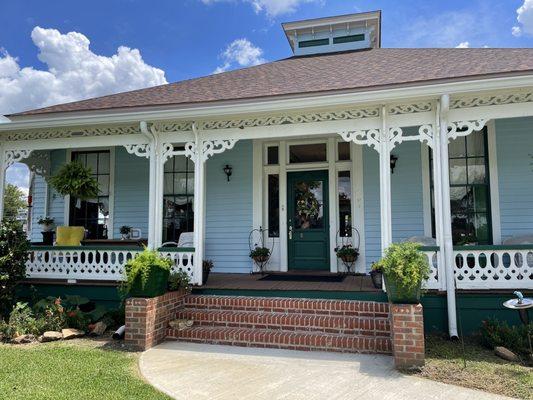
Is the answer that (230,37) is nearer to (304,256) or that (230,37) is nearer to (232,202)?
(232,202)

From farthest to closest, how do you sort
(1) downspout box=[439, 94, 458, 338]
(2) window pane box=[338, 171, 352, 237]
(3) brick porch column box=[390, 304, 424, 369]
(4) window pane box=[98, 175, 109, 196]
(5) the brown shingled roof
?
(4) window pane box=[98, 175, 109, 196]
(2) window pane box=[338, 171, 352, 237]
(5) the brown shingled roof
(1) downspout box=[439, 94, 458, 338]
(3) brick porch column box=[390, 304, 424, 369]

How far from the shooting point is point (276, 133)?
5.95m

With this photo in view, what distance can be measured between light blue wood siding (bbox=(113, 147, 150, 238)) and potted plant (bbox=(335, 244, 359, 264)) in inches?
161

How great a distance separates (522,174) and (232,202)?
5280mm

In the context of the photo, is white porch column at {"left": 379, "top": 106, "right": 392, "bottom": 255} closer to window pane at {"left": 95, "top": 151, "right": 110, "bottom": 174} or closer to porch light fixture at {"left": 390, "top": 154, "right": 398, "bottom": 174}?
porch light fixture at {"left": 390, "top": 154, "right": 398, "bottom": 174}

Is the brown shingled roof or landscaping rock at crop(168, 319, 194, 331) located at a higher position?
the brown shingled roof

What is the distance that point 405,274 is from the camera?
4242 millimetres

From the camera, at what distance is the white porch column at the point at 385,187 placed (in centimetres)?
532

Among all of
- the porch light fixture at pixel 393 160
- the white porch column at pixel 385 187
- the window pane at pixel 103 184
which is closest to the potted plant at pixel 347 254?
the porch light fixture at pixel 393 160

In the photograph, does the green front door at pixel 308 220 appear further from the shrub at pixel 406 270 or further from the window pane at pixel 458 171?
the shrub at pixel 406 270

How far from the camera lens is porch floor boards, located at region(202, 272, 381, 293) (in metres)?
5.61

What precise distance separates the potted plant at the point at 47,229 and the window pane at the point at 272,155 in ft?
16.1

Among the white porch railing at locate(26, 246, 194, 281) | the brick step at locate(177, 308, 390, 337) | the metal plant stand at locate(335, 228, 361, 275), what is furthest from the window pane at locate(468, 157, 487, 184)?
the white porch railing at locate(26, 246, 194, 281)

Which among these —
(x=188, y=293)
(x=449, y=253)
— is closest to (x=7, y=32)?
(x=188, y=293)
